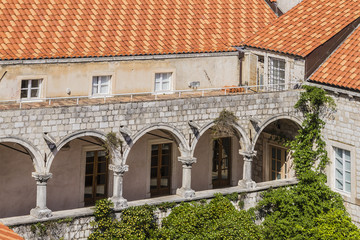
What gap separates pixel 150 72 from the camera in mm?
33406

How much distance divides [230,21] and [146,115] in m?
8.08

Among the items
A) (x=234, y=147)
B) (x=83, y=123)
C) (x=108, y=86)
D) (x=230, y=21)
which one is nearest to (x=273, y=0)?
(x=230, y=21)

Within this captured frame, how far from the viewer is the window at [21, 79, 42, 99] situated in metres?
30.4

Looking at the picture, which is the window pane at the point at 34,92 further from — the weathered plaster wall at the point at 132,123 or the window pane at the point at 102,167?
the window pane at the point at 102,167

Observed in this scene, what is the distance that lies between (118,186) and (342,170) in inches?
356

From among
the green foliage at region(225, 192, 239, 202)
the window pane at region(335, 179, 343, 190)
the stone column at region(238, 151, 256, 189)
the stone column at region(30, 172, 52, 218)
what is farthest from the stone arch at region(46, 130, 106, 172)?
the window pane at region(335, 179, 343, 190)

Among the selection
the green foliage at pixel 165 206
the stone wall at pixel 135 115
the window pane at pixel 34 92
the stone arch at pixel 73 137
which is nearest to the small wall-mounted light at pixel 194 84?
the stone wall at pixel 135 115

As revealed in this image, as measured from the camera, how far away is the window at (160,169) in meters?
33.7

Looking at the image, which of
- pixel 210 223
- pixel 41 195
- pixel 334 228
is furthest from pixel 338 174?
pixel 41 195

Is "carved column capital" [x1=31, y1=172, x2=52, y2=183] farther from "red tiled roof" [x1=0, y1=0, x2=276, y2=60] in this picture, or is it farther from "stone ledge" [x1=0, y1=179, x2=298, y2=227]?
"red tiled roof" [x1=0, y1=0, x2=276, y2=60]

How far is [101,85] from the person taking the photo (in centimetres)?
3238

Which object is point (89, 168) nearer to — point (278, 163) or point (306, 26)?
point (278, 163)

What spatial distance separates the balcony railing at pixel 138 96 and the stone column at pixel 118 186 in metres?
2.45

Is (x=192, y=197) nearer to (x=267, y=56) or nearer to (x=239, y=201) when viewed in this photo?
(x=239, y=201)
